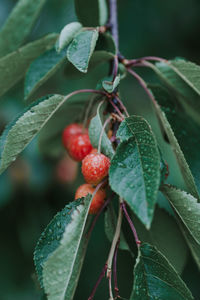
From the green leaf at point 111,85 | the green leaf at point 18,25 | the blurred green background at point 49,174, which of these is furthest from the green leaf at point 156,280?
the blurred green background at point 49,174

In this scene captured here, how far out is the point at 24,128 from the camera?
1.02 m

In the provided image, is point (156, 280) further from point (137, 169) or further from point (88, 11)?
point (88, 11)

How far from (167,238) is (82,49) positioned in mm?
581

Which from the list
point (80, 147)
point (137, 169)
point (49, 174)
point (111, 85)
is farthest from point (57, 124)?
point (49, 174)

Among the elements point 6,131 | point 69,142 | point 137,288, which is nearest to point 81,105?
point 69,142

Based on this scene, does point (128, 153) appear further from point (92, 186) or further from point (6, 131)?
point (6, 131)

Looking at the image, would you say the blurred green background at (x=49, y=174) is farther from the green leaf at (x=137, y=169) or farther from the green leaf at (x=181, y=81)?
the green leaf at (x=137, y=169)

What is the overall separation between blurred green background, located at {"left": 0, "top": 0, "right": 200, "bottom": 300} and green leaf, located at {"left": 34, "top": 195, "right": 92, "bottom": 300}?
126cm

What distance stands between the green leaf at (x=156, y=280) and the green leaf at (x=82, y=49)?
Result: 460mm

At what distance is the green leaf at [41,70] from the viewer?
4.03 feet

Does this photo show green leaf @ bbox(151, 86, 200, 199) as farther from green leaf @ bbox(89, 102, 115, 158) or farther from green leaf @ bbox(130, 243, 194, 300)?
green leaf @ bbox(130, 243, 194, 300)

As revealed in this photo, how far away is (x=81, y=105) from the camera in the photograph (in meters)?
1.47

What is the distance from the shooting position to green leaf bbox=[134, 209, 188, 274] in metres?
1.18

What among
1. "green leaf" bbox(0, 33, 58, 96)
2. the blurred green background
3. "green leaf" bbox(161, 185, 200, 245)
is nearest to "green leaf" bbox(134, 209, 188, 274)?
"green leaf" bbox(161, 185, 200, 245)
